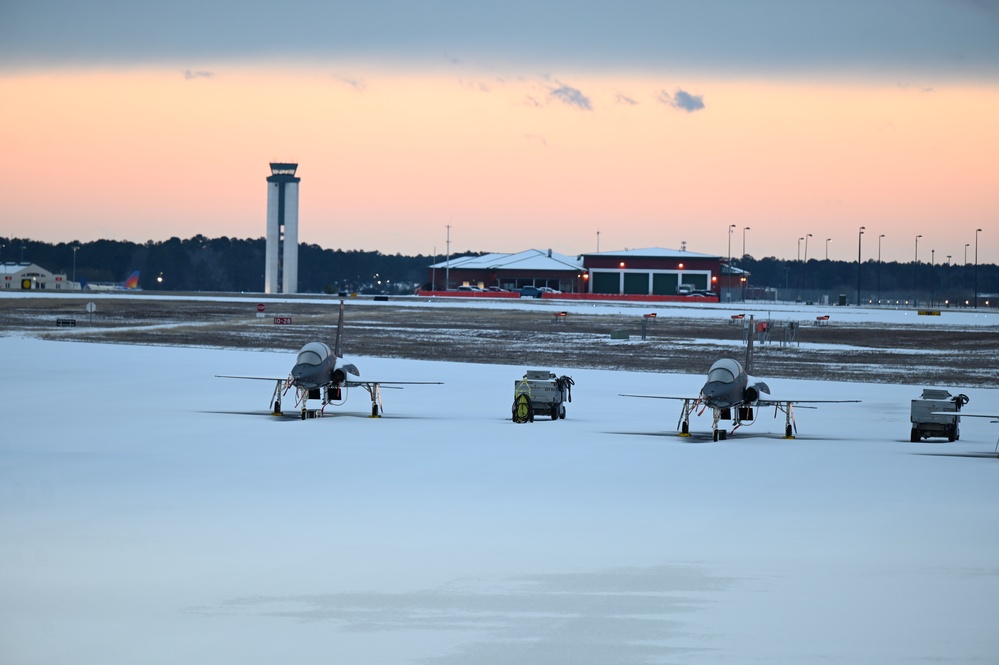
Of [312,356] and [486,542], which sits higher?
[312,356]

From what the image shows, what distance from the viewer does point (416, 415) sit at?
32156mm

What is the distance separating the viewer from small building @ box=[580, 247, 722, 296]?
17975 cm

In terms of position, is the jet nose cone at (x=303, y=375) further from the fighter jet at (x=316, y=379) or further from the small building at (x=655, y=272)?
the small building at (x=655, y=272)

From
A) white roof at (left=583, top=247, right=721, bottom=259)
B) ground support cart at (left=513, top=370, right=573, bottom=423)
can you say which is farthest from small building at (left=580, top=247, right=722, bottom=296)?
ground support cart at (left=513, top=370, right=573, bottom=423)

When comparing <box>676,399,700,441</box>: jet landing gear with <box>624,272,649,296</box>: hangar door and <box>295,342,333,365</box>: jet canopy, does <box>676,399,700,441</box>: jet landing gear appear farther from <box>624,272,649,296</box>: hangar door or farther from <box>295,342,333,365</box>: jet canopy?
<box>624,272,649,296</box>: hangar door

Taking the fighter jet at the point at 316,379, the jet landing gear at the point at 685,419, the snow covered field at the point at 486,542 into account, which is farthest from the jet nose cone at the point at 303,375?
the jet landing gear at the point at 685,419

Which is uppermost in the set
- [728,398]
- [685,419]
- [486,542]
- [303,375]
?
[303,375]

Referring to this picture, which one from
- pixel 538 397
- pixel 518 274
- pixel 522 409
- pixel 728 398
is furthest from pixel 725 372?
pixel 518 274

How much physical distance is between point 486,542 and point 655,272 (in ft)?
549

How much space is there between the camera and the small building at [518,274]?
189m

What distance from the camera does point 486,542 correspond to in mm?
15969

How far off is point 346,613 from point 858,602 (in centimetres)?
576

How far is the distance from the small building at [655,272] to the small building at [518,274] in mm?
5087

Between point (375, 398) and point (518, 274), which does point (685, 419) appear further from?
point (518, 274)
